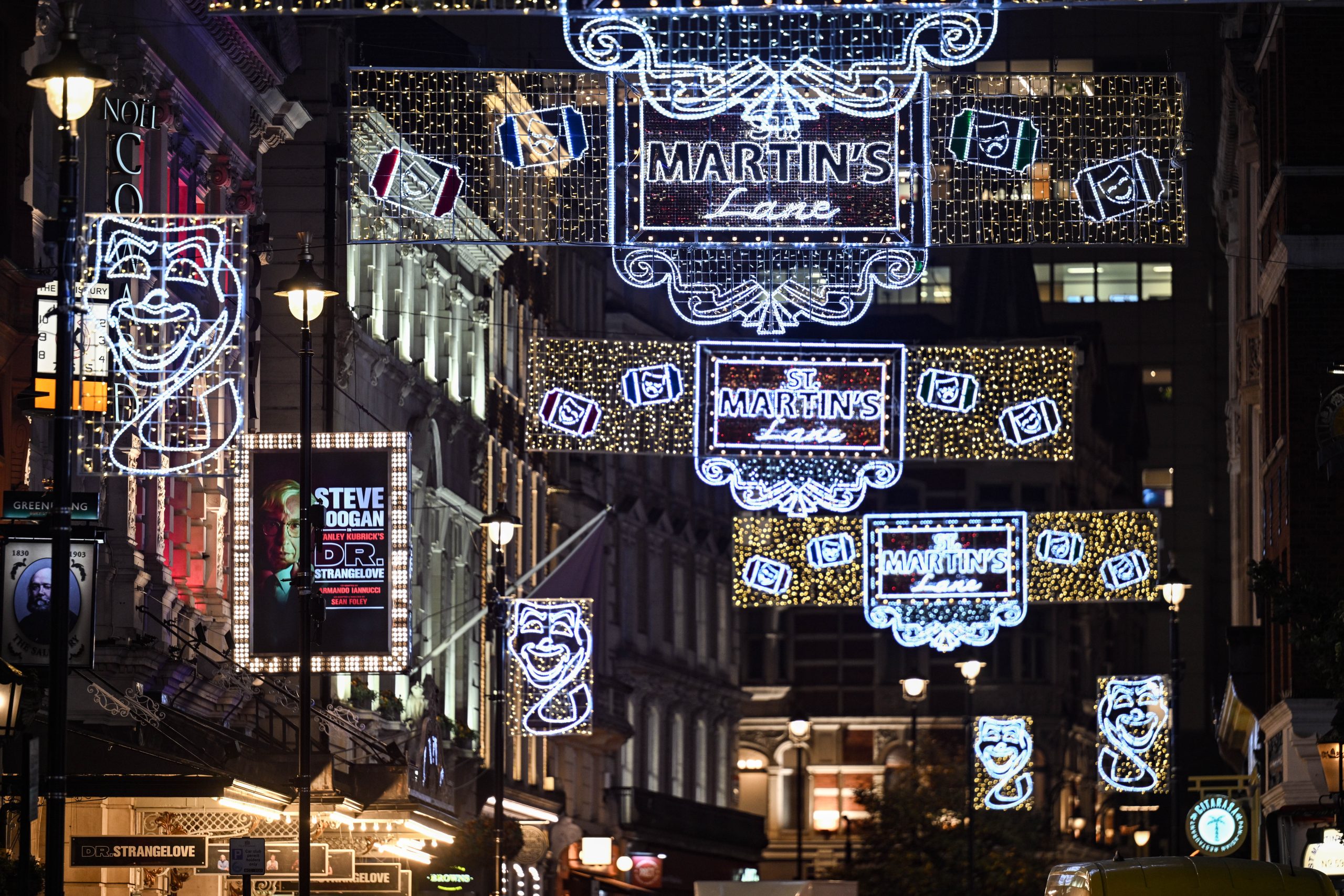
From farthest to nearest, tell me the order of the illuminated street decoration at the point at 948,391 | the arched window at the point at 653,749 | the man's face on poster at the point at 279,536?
1. the arched window at the point at 653,749
2. the illuminated street decoration at the point at 948,391
3. the man's face on poster at the point at 279,536

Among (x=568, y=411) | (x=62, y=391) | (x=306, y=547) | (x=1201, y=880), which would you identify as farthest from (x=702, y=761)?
(x=62, y=391)

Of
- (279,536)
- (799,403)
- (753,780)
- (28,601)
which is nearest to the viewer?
(28,601)

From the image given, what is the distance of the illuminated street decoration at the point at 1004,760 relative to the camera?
50.5 meters

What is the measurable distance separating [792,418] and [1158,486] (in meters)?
96.5

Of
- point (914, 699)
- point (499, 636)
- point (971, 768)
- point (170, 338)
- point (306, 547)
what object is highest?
point (170, 338)

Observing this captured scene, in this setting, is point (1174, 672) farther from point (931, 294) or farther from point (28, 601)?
point (931, 294)

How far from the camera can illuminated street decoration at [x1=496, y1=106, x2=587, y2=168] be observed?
3072 centimetres

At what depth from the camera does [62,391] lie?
20.9m

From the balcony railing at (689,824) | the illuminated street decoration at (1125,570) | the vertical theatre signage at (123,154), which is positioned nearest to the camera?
the vertical theatre signage at (123,154)

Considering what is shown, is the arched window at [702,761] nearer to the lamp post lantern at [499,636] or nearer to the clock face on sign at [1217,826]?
the clock face on sign at [1217,826]

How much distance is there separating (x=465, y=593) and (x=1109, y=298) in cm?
7788

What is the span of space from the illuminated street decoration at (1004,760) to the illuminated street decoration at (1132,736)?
127 inches

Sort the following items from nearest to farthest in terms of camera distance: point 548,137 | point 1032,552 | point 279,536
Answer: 1. point 548,137
2. point 279,536
3. point 1032,552

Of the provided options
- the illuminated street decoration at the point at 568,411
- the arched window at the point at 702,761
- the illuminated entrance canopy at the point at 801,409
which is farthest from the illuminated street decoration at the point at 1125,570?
the arched window at the point at 702,761
